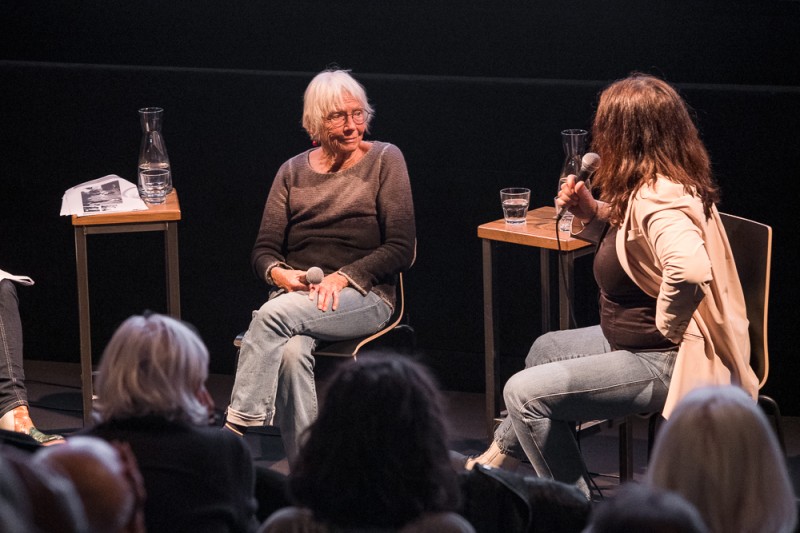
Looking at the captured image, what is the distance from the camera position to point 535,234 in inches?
146

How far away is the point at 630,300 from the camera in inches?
125

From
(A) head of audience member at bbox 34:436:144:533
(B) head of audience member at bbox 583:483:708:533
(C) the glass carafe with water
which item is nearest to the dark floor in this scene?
(C) the glass carafe with water

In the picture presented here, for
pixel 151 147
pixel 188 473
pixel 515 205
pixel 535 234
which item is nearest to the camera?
pixel 188 473

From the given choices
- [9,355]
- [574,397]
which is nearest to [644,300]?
[574,397]

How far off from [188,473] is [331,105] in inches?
73.5

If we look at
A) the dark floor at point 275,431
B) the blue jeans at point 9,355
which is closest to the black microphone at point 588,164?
the dark floor at point 275,431

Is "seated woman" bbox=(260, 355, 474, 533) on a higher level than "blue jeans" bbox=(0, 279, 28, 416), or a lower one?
higher

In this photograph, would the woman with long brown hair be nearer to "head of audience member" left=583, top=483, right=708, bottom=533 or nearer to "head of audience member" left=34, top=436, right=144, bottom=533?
"head of audience member" left=583, top=483, right=708, bottom=533

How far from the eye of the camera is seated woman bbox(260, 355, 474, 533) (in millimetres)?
2047

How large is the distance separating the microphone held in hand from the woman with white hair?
2 cm

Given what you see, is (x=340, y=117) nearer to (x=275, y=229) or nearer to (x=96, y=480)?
(x=275, y=229)

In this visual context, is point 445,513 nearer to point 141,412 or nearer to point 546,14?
point 141,412

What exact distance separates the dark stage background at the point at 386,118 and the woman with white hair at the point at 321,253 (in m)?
0.63

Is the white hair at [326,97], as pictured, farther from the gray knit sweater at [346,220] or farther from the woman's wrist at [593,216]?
the woman's wrist at [593,216]
